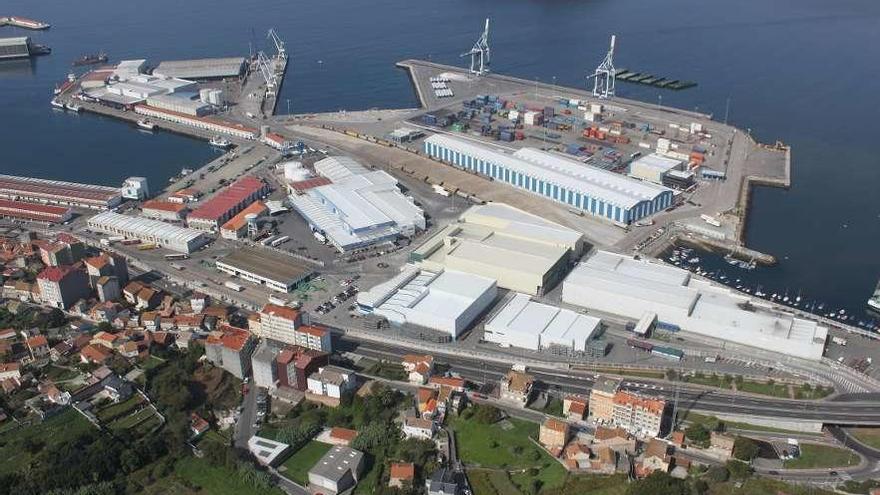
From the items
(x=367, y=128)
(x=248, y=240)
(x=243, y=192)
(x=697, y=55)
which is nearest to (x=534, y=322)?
(x=248, y=240)

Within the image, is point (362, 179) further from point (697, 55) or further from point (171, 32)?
point (171, 32)

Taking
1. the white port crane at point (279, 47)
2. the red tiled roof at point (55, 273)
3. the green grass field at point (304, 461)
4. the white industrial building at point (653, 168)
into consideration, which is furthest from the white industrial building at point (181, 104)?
the green grass field at point (304, 461)

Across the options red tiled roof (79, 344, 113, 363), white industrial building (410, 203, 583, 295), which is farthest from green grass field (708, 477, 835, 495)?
red tiled roof (79, 344, 113, 363)

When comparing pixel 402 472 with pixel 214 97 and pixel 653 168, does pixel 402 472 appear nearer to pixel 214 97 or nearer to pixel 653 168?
pixel 653 168

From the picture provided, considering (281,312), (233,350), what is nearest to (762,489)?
(281,312)

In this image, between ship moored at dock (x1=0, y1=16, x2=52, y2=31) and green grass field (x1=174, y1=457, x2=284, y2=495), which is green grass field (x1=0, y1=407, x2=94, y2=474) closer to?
green grass field (x1=174, y1=457, x2=284, y2=495)

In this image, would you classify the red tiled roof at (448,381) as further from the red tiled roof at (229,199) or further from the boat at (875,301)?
the boat at (875,301)
